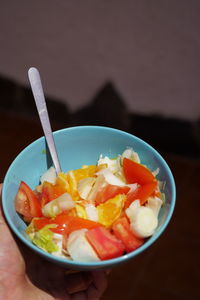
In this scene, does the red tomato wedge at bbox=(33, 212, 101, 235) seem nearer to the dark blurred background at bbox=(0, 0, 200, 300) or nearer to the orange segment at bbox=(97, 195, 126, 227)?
the orange segment at bbox=(97, 195, 126, 227)

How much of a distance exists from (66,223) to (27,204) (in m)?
0.12

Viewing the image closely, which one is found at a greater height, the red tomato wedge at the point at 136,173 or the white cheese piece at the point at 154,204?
the red tomato wedge at the point at 136,173

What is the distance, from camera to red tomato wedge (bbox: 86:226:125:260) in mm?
951

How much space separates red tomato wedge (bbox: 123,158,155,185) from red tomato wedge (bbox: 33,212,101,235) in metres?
0.16

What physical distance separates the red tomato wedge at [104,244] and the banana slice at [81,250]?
0.03ft

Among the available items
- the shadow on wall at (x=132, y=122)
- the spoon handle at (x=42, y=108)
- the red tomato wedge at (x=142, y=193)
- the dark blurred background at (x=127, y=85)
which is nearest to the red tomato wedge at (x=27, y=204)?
the spoon handle at (x=42, y=108)

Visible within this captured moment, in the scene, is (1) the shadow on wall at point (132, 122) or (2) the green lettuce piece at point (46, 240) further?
(1) the shadow on wall at point (132, 122)

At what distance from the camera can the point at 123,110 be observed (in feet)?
7.45

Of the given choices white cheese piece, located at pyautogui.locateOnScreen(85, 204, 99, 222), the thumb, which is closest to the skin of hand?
the thumb

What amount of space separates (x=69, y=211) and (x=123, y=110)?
4.29ft

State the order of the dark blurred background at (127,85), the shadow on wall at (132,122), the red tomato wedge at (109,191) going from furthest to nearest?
the shadow on wall at (132,122), the dark blurred background at (127,85), the red tomato wedge at (109,191)

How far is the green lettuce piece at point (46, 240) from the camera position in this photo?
0.98m

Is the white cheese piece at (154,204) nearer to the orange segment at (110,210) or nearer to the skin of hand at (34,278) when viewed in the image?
the orange segment at (110,210)

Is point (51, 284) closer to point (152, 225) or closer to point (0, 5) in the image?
point (152, 225)
